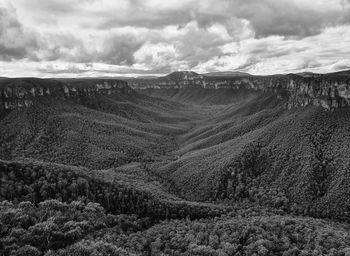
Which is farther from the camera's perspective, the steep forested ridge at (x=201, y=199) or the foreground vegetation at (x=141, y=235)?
the steep forested ridge at (x=201, y=199)

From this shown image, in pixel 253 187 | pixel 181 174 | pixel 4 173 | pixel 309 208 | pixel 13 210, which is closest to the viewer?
pixel 13 210

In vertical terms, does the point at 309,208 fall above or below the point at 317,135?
below

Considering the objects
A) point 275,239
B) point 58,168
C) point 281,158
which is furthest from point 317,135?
point 58,168

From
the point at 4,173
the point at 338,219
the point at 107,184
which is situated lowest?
the point at 338,219

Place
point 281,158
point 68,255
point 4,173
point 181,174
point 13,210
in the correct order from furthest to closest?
point 181,174 → point 281,158 → point 4,173 → point 13,210 → point 68,255

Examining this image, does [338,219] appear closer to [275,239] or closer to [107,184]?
[275,239]

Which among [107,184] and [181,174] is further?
[181,174]

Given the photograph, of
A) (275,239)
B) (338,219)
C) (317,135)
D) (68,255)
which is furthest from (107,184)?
(317,135)

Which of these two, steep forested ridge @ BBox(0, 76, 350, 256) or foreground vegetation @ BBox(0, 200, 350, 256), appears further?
steep forested ridge @ BBox(0, 76, 350, 256)

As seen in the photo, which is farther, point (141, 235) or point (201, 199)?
point (201, 199)

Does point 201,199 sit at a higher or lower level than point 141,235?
lower
